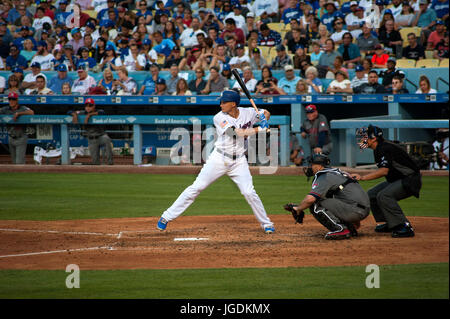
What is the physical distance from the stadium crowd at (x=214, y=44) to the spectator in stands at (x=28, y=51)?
0.10ft

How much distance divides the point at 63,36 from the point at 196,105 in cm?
625

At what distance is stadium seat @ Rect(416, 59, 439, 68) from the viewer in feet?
49.6

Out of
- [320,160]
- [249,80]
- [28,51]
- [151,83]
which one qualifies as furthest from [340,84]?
[28,51]

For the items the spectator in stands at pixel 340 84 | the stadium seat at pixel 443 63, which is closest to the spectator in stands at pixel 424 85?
the stadium seat at pixel 443 63

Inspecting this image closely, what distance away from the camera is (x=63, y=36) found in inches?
789

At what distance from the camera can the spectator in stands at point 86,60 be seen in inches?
727

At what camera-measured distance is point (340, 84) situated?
1523 cm

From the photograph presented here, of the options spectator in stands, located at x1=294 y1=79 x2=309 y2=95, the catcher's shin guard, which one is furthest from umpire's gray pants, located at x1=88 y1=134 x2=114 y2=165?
the catcher's shin guard

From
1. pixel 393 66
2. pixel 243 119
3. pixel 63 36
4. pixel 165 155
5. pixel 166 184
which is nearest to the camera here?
pixel 243 119

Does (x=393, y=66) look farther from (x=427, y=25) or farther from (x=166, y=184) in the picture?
(x=166, y=184)

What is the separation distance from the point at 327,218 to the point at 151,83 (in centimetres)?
1021

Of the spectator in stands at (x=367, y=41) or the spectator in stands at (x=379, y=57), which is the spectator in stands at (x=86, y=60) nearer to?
the spectator in stands at (x=367, y=41)

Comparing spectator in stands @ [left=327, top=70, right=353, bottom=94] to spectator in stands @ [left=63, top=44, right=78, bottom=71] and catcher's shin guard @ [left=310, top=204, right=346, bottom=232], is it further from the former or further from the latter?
catcher's shin guard @ [left=310, top=204, right=346, bottom=232]
